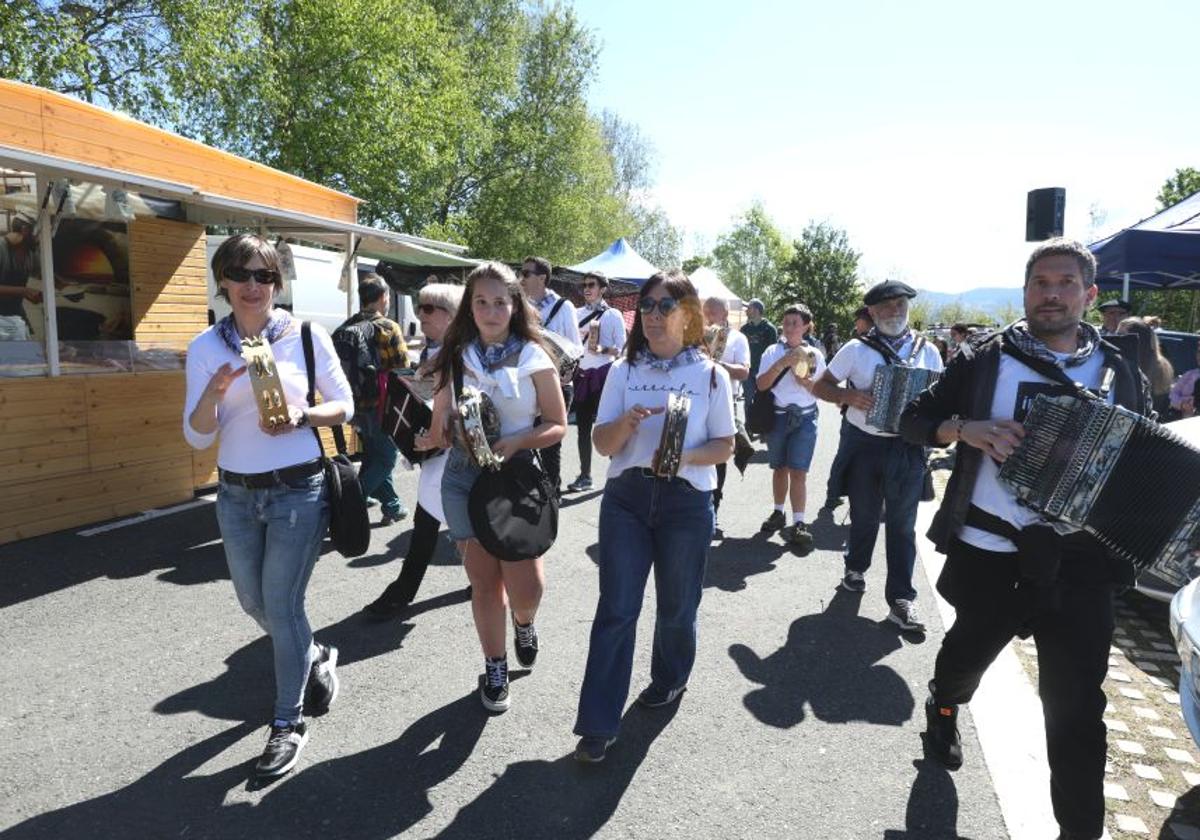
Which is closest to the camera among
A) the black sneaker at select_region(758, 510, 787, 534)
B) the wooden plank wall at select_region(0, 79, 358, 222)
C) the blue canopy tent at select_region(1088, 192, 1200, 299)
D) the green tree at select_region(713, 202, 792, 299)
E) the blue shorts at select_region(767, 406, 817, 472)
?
the wooden plank wall at select_region(0, 79, 358, 222)

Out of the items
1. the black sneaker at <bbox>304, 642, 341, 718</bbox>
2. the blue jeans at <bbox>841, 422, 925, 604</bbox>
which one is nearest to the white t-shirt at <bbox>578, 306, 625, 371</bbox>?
the blue jeans at <bbox>841, 422, 925, 604</bbox>

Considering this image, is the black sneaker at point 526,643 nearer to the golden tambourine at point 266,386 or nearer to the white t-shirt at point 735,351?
the golden tambourine at point 266,386

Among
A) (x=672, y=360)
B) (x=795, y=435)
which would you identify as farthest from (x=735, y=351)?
(x=672, y=360)

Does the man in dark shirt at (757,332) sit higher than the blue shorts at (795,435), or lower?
higher

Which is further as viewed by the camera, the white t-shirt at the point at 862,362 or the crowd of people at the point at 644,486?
the white t-shirt at the point at 862,362

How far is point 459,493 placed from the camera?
3295mm

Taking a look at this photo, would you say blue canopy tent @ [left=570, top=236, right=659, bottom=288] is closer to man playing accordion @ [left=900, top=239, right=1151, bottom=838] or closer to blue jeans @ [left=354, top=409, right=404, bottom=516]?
blue jeans @ [left=354, top=409, right=404, bottom=516]

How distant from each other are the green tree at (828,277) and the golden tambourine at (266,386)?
42.4 m

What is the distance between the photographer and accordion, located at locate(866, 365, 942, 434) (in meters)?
4.31

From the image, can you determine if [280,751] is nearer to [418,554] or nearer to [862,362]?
[418,554]

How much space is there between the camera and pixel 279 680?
3.03 metres

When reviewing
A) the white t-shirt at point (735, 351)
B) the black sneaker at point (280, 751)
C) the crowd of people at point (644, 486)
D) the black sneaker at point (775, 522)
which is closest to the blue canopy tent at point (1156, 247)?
the white t-shirt at point (735, 351)

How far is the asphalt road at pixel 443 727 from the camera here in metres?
2.74

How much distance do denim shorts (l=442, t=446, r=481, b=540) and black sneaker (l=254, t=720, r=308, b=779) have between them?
99cm
